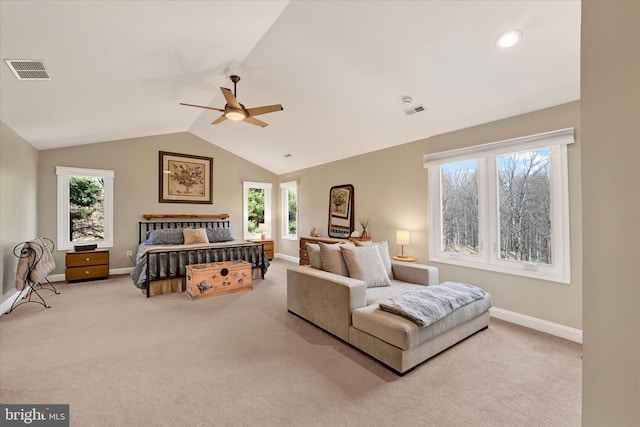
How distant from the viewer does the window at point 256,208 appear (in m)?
7.32

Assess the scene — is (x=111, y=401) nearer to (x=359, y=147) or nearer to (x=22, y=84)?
(x=22, y=84)

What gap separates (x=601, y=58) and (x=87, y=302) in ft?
17.4

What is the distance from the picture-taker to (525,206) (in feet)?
10.8

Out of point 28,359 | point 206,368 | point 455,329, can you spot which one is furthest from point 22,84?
point 455,329

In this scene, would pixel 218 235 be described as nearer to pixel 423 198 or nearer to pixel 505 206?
pixel 423 198

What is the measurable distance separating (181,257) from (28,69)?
2869mm

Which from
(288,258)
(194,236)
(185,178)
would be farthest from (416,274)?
(185,178)

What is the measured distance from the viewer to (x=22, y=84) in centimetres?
275

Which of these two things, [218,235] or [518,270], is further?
[218,235]

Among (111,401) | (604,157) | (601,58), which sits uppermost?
(601,58)

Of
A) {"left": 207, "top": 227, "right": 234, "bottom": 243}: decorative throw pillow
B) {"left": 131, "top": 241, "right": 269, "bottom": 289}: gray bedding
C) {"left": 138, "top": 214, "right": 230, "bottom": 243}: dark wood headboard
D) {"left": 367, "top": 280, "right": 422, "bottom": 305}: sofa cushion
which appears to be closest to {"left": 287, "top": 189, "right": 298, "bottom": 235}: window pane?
{"left": 138, "top": 214, "right": 230, "bottom": 243}: dark wood headboard

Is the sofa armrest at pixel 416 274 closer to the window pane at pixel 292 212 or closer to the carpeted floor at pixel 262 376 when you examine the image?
the carpeted floor at pixel 262 376

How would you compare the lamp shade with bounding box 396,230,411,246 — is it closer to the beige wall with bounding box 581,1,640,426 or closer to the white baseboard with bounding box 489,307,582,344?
the white baseboard with bounding box 489,307,582,344

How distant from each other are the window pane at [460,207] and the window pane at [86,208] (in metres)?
6.29
